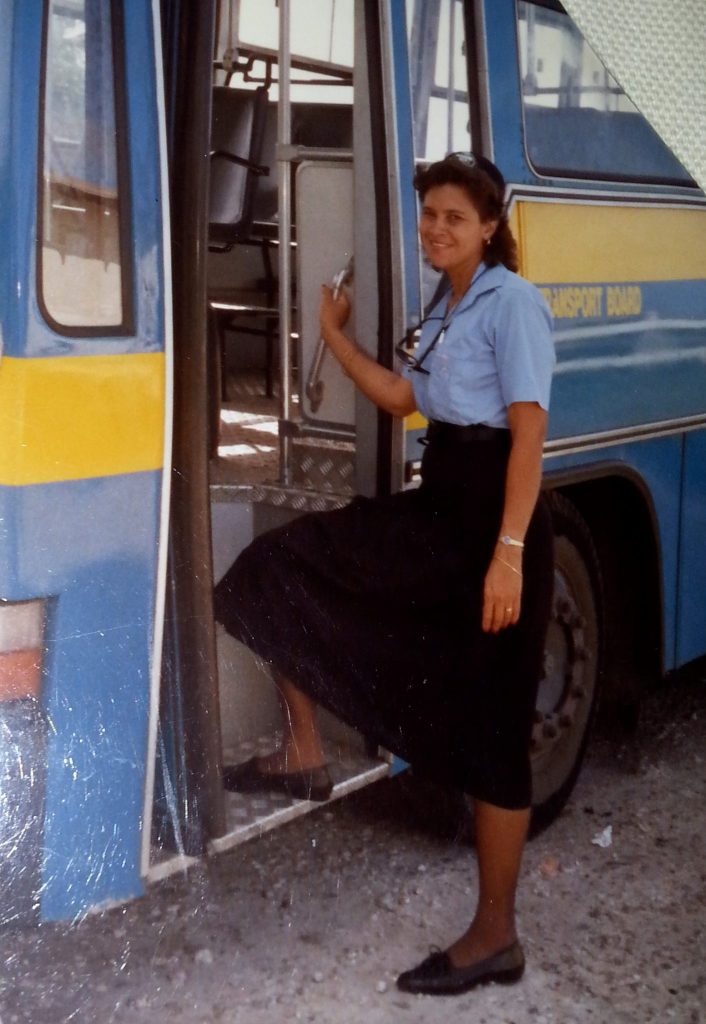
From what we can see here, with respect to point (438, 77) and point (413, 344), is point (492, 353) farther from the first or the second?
point (438, 77)

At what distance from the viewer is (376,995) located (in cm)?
315

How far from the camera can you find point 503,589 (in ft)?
9.74

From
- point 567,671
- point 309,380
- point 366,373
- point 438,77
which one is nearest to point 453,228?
point 366,373

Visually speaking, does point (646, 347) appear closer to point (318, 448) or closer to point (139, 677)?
point (318, 448)

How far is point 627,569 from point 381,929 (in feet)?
5.12

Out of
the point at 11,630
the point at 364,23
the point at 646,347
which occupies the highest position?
the point at 364,23

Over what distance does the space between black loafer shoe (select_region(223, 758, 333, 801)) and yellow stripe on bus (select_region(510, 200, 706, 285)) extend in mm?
1493

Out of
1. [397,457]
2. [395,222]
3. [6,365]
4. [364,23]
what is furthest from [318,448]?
[6,365]

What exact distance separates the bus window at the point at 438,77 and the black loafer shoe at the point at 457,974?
6.49 ft

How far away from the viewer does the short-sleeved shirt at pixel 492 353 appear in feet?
9.50

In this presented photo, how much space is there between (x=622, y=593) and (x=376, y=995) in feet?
5.94

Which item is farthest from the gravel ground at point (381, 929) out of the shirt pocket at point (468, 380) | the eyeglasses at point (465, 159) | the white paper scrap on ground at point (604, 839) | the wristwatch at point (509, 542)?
the eyeglasses at point (465, 159)

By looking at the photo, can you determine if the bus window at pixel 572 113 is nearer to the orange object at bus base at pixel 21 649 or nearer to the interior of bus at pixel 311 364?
the interior of bus at pixel 311 364

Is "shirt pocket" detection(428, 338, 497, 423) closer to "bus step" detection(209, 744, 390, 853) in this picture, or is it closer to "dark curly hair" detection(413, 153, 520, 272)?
"dark curly hair" detection(413, 153, 520, 272)
